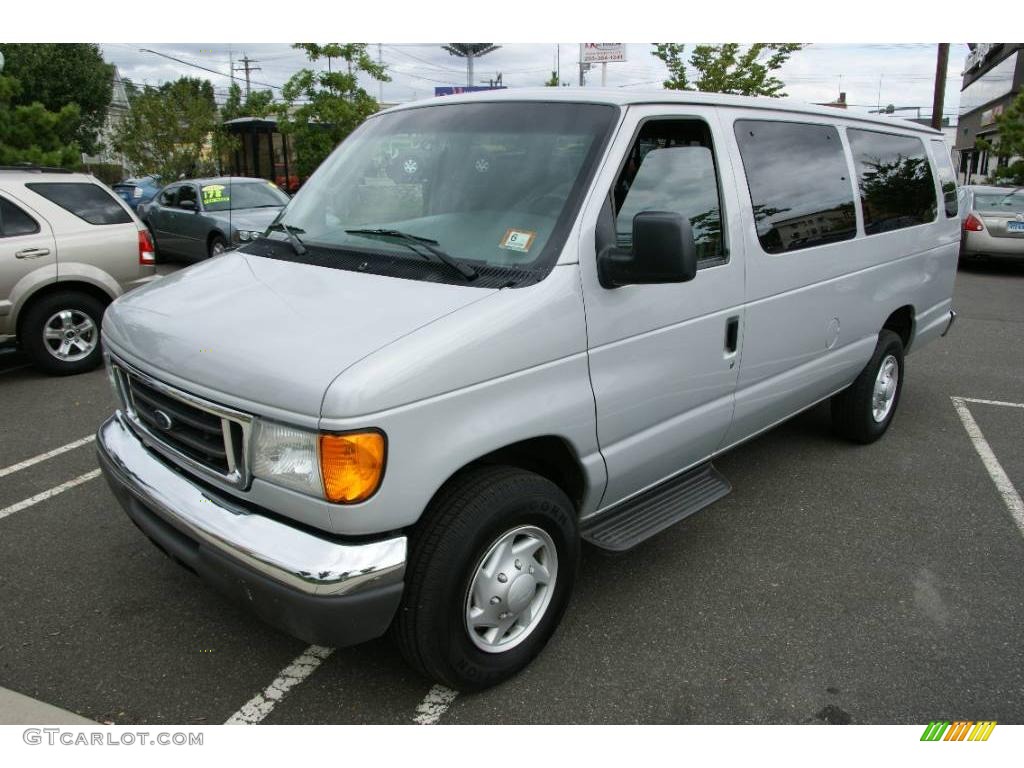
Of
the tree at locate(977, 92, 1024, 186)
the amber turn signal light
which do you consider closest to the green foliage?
the amber turn signal light

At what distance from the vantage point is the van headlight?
229 centimetres

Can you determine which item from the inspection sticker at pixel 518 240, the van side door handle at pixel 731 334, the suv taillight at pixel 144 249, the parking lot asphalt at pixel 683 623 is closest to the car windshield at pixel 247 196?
the suv taillight at pixel 144 249

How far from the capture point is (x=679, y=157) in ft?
11.0

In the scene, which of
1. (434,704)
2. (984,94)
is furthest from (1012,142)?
(984,94)

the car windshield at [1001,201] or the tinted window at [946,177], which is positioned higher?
the tinted window at [946,177]

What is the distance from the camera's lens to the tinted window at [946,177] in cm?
557

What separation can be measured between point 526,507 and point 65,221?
6.22 metres

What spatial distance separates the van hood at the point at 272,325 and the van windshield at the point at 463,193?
0.16m

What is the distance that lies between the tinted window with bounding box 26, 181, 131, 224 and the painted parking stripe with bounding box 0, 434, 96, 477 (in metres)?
2.80

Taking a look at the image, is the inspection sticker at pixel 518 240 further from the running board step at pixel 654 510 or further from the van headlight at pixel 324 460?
the running board step at pixel 654 510

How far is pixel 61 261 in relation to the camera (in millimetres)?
6926

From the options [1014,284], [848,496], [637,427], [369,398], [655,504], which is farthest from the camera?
[1014,284]

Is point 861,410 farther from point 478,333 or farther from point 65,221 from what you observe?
point 65,221

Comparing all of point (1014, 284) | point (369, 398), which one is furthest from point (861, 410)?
point (1014, 284)
